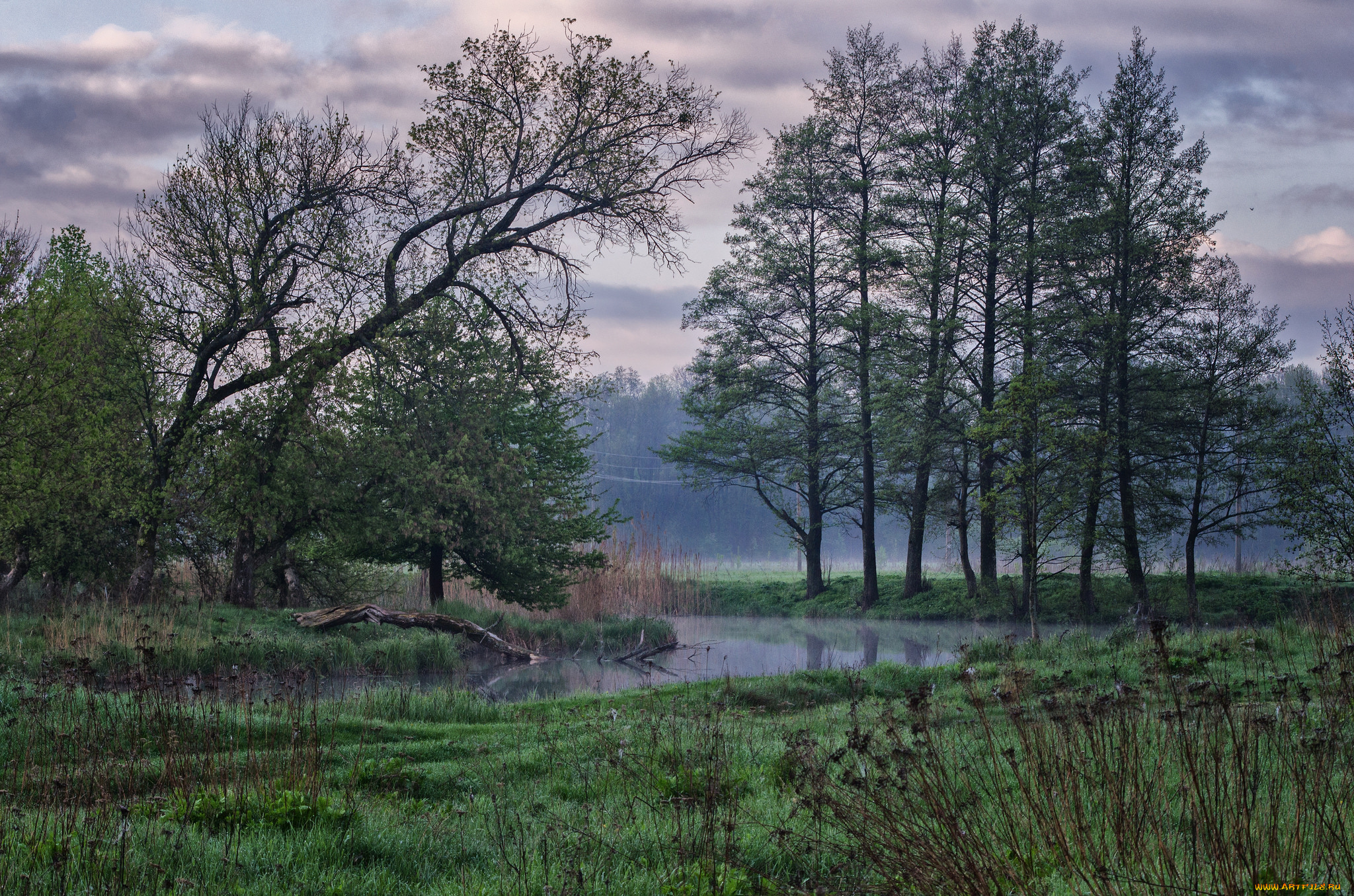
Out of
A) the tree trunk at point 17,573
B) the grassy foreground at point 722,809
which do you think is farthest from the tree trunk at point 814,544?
the grassy foreground at point 722,809

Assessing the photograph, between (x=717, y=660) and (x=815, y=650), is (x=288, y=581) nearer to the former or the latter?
(x=717, y=660)

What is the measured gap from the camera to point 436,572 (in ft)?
77.9

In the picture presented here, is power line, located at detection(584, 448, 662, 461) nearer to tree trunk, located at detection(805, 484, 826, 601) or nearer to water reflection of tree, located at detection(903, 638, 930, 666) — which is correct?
tree trunk, located at detection(805, 484, 826, 601)

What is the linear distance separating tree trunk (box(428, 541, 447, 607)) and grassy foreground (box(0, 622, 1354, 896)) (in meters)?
14.7

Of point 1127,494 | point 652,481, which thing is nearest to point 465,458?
point 1127,494

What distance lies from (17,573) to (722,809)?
18.7m

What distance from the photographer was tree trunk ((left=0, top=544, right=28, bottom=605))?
17703 millimetres

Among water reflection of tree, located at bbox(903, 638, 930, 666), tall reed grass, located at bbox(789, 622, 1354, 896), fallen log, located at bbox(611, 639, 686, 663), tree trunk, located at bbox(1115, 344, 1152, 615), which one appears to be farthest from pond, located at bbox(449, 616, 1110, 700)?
tall reed grass, located at bbox(789, 622, 1354, 896)

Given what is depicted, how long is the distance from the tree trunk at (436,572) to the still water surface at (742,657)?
4.75 meters

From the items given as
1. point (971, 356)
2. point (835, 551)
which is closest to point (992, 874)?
point (971, 356)

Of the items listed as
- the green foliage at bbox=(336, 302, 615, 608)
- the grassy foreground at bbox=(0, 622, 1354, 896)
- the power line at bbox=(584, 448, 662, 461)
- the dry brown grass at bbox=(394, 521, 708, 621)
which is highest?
the power line at bbox=(584, 448, 662, 461)

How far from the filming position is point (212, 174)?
1761 centimetres

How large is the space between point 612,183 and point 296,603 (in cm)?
1366

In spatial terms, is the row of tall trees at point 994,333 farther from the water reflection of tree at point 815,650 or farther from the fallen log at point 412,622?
the fallen log at point 412,622
